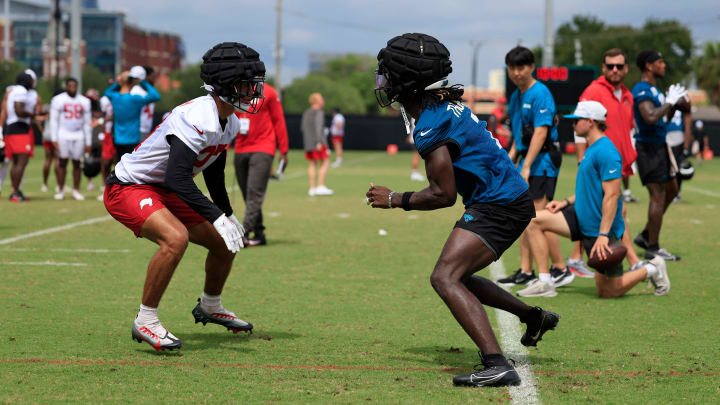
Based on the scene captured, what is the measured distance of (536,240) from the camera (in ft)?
27.3

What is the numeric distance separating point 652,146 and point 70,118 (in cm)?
1082

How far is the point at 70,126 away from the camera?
17.3 metres

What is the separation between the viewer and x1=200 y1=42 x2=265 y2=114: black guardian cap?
5972mm

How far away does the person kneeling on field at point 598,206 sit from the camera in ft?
25.6

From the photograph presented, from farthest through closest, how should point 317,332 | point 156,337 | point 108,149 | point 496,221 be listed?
point 108,149 < point 317,332 < point 156,337 < point 496,221

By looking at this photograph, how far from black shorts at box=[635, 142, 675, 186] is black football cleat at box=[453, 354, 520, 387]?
581cm

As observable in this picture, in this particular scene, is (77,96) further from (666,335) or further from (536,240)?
(666,335)

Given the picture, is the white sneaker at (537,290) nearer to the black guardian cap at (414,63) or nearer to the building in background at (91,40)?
the black guardian cap at (414,63)

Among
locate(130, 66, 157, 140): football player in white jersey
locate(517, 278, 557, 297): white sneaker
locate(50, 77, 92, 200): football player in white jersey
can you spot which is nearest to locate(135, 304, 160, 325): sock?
locate(517, 278, 557, 297): white sneaker

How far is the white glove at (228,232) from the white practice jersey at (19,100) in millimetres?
12072

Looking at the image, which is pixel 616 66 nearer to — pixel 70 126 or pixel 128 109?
pixel 128 109

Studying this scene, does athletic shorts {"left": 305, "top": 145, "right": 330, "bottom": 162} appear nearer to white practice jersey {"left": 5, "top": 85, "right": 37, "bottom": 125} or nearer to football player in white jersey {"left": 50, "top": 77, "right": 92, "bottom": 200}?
football player in white jersey {"left": 50, "top": 77, "right": 92, "bottom": 200}

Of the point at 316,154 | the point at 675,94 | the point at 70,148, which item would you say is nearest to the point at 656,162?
the point at 675,94

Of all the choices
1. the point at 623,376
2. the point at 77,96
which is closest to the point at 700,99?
the point at 77,96
